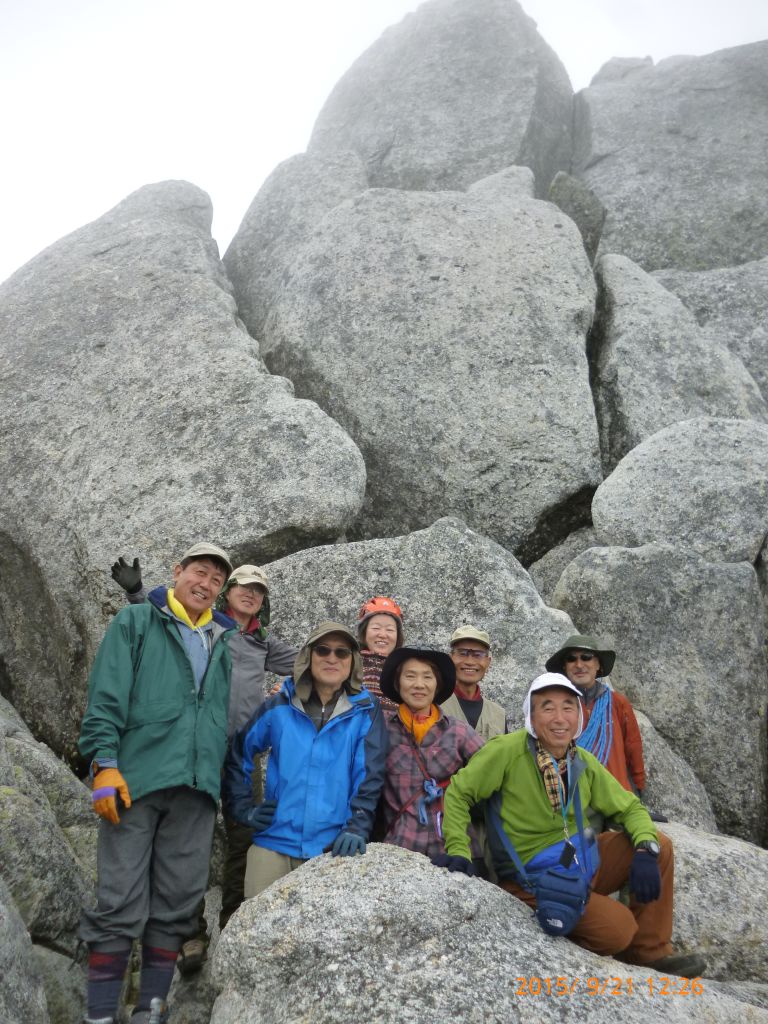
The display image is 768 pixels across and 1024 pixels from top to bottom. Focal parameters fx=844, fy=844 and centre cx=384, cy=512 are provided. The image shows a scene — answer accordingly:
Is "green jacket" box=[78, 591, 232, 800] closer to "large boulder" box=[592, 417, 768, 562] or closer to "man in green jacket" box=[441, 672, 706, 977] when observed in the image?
"man in green jacket" box=[441, 672, 706, 977]

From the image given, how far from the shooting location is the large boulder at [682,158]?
2178 centimetres

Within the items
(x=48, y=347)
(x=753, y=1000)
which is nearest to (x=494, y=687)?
(x=753, y=1000)

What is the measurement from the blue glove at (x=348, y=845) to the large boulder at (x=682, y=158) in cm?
1854

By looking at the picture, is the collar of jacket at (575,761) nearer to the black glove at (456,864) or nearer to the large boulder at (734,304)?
the black glove at (456,864)

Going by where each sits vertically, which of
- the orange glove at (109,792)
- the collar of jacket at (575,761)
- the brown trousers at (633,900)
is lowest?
the brown trousers at (633,900)

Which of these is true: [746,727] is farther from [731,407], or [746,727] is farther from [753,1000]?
[731,407]

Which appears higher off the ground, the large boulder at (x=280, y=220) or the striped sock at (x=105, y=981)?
the large boulder at (x=280, y=220)

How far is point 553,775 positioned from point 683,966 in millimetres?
1701

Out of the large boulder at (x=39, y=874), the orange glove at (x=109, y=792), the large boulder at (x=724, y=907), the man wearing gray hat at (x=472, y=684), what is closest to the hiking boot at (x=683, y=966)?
the large boulder at (x=724, y=907)

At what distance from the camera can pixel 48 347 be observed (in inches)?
620

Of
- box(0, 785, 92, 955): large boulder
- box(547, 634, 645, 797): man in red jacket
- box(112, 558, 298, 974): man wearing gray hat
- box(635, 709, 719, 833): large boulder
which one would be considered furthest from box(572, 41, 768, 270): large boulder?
box(0, 785, 92, 955): large boulder

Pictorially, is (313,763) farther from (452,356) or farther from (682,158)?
(682,158)

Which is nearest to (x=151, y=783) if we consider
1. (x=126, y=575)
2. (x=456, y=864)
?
(x=126, y=575)

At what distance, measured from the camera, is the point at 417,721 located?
741 cm
